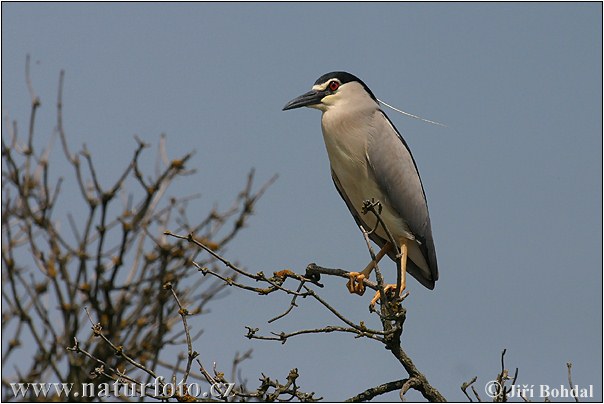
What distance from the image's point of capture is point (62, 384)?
658 centimetres

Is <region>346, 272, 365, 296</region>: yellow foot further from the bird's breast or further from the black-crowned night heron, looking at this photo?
the bird's breast

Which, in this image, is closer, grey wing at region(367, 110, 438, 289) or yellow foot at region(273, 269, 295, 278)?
yellow foot at region(273, 269, 295, 278)

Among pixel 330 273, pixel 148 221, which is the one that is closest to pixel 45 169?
pixel 148 221

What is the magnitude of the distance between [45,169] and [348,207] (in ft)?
8.32

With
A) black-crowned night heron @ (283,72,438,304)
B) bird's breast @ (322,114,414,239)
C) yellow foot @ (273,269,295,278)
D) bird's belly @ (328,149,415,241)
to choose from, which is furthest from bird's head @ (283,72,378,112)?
yellow foot @ (273,269,295,278)

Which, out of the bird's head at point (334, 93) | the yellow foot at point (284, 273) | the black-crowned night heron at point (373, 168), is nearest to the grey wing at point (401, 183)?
the black-crowned night heron at point (373, 168)

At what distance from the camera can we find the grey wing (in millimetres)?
5711

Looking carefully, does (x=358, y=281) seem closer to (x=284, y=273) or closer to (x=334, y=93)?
(x=284, y=273)

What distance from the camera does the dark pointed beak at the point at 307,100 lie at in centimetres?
579

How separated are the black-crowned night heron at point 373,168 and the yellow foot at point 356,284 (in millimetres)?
191

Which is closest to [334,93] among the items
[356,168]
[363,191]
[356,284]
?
[356,168]

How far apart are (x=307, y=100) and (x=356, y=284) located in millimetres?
1162

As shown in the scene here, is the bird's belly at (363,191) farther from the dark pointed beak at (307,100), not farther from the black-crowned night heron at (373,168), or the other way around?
the dark pointed beak at (307,100)

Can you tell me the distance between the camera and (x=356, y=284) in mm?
5355
